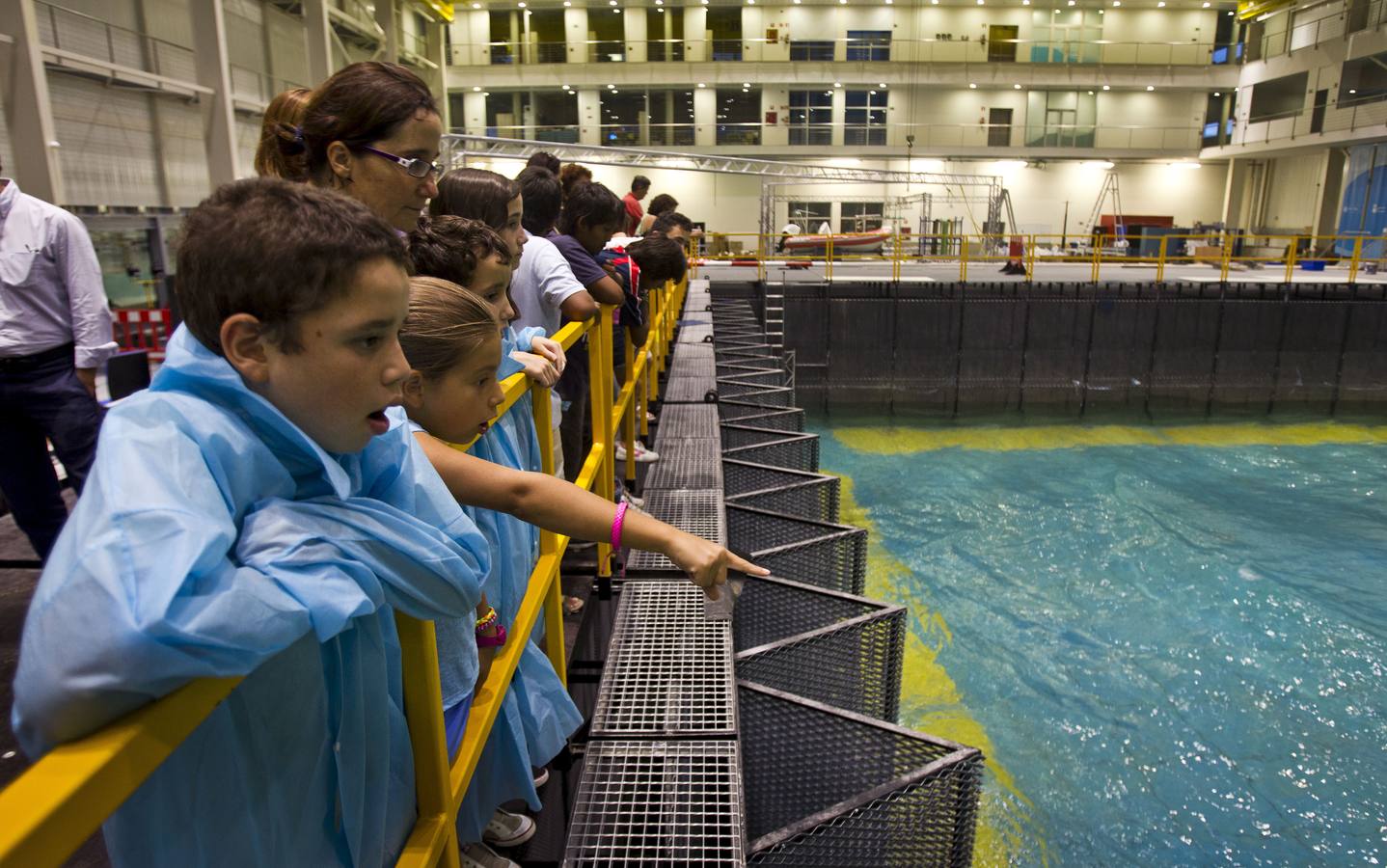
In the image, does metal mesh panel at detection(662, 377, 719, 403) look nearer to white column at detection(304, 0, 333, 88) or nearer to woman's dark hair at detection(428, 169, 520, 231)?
woman's dark hair at detection(428, 169, 520, 231)

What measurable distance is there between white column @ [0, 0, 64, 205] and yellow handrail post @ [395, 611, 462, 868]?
9.36 meters

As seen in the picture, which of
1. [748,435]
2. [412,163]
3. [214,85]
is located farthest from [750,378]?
[214,85]

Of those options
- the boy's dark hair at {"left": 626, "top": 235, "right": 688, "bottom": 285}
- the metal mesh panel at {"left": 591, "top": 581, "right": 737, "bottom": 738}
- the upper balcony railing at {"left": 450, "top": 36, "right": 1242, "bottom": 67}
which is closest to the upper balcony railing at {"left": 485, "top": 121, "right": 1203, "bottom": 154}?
the upper balcony railing at {"left": 450, "top": 36, "right": 1242, "bottom": 67}

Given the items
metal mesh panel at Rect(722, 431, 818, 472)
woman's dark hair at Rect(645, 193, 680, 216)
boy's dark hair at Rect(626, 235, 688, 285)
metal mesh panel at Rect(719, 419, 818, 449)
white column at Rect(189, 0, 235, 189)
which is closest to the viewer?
boy's dark hair at Rect(626, 235, 688, 285)

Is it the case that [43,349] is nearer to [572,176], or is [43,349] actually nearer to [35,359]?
[35,359]

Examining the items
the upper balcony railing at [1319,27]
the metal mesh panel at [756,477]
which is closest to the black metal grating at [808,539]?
the metal mesh panel at [756,477]

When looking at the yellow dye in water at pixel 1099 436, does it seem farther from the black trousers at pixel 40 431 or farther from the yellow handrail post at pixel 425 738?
the yellow handrail post at pixel 425 738

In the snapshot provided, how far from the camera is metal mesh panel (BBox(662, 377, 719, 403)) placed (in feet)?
20.2

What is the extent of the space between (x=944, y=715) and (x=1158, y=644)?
7.85 feet

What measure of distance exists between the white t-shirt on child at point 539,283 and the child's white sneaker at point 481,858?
1817mm

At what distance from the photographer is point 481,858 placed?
5.87ft

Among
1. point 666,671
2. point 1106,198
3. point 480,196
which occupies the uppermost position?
point 1106,198

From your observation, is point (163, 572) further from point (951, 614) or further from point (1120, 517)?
point (1120, 517)

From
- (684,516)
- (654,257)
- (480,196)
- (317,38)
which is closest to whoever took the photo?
(480,196)
